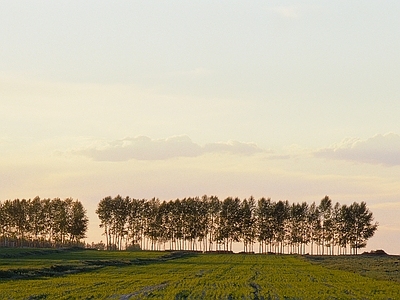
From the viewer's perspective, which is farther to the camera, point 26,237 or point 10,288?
point 26,237

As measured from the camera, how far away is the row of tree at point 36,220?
622ft

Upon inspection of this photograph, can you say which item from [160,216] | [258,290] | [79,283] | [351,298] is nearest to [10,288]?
[79,283]

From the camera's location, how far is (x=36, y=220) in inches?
7569

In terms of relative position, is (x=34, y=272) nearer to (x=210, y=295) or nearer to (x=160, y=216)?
(x=210, y=295)

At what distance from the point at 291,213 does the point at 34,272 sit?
123951 mm

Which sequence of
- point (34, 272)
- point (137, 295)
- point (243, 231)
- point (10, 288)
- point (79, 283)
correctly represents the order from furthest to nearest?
point (243, 231)
point (34, 272)
point (79, 283)
point (10, 288)
point (137, 295)

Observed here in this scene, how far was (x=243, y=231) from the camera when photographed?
185750 millimetres

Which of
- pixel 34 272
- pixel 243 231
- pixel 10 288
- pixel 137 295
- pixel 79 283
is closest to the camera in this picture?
pixel 137 295

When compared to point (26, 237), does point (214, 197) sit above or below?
above

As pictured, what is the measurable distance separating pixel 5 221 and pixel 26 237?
7.80 metres

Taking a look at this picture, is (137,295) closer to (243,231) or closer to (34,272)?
(34,272)

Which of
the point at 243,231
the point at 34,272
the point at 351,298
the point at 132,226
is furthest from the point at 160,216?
the point at 351,298

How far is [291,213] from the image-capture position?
18575 centimetres

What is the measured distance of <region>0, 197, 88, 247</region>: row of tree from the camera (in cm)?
18950
